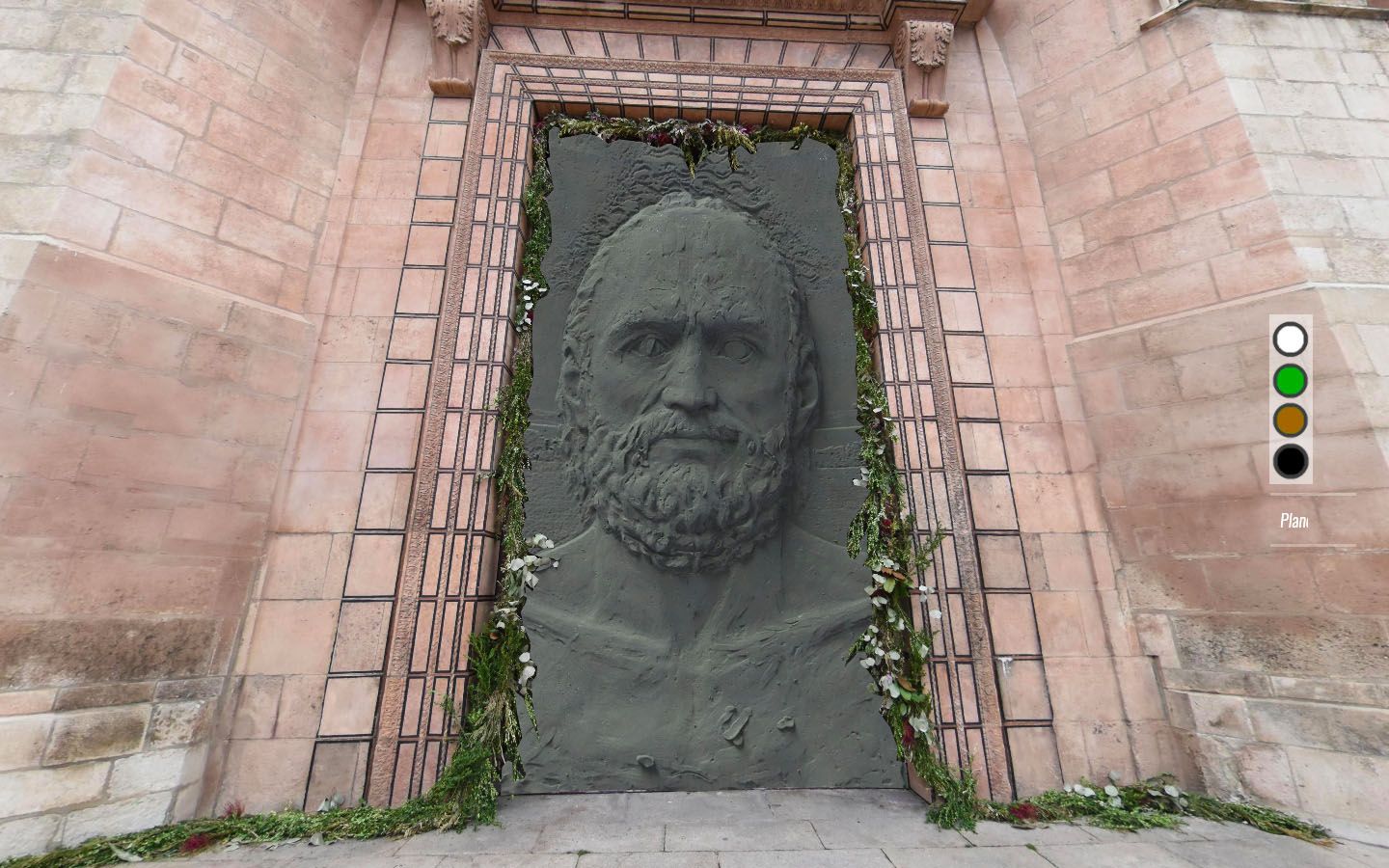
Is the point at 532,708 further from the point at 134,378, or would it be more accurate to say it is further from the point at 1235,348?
the point at 1235,348

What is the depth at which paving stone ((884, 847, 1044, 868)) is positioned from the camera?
2643 mm

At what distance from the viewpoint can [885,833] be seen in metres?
2.95

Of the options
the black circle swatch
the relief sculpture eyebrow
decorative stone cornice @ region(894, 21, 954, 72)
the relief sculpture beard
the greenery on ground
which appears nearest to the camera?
the greenery on ground

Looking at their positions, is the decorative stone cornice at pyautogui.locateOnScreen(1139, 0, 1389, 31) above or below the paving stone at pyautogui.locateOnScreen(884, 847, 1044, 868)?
above

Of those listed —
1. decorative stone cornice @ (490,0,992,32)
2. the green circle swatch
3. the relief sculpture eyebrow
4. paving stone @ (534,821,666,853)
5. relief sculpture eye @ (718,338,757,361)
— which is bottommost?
paving stone @ (534,821,666,853)

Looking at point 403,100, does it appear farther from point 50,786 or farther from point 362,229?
point 50,786

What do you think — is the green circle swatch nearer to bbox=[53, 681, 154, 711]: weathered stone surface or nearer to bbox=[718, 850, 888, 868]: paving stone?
bbox=[718, 850, 888, 868]: paving stone

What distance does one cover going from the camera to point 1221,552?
3475 mm

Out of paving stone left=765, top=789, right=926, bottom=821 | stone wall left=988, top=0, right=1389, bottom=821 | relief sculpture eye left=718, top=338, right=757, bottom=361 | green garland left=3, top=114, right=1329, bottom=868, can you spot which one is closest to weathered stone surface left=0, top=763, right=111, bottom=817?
green garland left=3, top=114, right=1329, bottom=868

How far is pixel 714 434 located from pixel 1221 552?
3002mm

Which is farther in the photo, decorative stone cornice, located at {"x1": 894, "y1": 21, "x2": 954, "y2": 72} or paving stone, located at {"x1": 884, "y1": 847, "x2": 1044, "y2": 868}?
decorative stone cornice, located at {"x1": 894, "y1": 21, "x2": 954, "y2": 72}

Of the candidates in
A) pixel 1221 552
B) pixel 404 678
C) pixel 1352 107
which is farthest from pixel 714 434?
pixel 1352 107

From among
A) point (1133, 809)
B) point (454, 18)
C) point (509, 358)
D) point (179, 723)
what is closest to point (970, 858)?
point (1133, 809)

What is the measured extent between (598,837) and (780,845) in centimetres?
86
